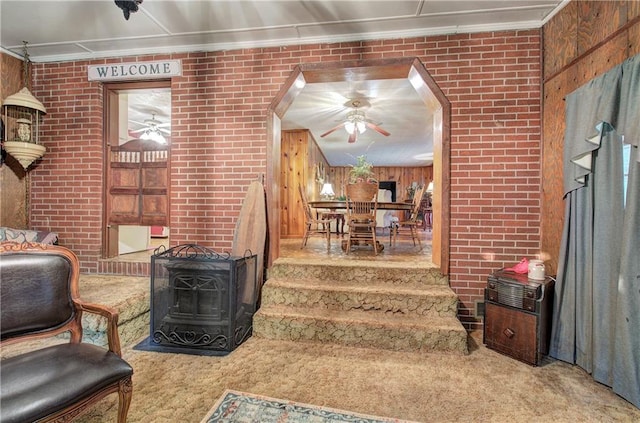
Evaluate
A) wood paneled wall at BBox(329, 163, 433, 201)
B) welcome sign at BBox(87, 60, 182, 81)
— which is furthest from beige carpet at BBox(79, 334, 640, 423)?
wood paneled wall at BBox(329, 163, 433, 201)

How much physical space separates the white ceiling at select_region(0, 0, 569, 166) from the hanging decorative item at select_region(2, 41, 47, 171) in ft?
1.75

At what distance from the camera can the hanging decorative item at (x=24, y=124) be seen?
2.98 meters

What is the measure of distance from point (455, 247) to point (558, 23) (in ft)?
6.78

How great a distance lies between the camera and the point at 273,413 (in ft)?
5.14

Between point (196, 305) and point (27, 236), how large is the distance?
214 centimetres

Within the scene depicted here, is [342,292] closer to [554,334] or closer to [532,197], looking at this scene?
[554,334]

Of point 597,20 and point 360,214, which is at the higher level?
point 597,20

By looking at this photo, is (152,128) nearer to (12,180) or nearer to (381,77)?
(12,180)

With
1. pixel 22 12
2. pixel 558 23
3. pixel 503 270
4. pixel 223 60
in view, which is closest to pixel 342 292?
pixel 503 270

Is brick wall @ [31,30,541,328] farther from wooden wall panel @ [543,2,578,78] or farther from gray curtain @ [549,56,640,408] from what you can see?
gray curtain @ [549,56,640,408]

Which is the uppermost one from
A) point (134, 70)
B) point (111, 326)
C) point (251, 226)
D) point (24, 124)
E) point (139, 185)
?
point (134, 70)

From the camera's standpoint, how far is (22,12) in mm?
2482

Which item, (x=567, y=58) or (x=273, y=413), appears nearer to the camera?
(x=273, y=413)

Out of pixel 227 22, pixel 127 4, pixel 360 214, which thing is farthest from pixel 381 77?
pixel 127 4
